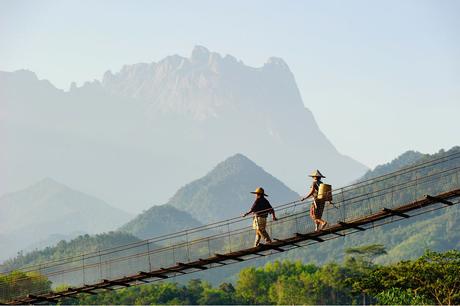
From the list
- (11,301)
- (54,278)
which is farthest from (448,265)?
(54,278)

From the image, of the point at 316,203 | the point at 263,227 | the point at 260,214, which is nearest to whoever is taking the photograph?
the point at 316,203

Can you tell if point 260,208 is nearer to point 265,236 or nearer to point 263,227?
point 263,227

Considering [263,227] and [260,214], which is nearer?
[260,214]

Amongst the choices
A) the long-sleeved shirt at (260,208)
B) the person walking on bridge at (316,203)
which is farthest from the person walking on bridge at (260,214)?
the person walking on bridge at (316,203)

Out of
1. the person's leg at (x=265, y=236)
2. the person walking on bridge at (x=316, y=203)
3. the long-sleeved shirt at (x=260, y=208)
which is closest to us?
the person walking on bridge at (x=316, y=203)

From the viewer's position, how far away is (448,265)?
68.6 metres

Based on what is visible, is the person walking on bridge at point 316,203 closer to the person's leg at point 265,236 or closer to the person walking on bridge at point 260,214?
the person walking on bridge at point 260,214

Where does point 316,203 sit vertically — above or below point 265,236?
above

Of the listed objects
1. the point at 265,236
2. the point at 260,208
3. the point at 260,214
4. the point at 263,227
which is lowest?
the point at 265,236

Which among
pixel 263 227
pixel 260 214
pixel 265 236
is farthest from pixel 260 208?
pixel 265 236

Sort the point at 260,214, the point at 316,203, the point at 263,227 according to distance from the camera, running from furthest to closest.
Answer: the point at 263,227 < the point at 260,214 < the point at 316,203

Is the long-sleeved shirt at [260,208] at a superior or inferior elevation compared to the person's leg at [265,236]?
superior

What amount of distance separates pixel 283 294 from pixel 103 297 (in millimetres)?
24827

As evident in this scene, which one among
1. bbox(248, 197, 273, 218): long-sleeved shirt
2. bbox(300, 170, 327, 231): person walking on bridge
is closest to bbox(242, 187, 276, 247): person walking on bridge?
bbox(248, 197, 273, 218): long-sleeved shirt
